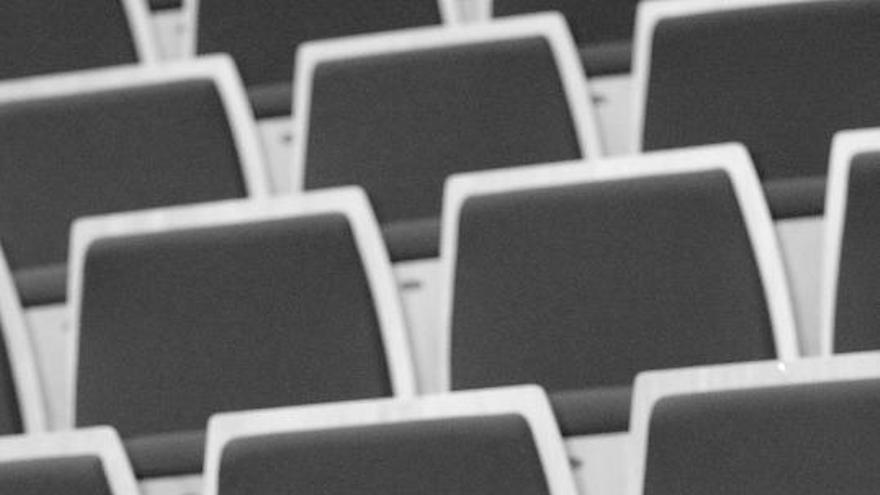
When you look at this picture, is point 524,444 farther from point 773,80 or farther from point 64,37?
point 64,37

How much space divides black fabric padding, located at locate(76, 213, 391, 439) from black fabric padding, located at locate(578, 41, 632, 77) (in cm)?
28

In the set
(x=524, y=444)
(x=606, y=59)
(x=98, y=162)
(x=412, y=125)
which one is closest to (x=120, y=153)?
(x=98, y=162)

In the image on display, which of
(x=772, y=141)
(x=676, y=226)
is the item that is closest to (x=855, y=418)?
(x=676, y=226)

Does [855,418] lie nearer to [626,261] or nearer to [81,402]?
[626,261]

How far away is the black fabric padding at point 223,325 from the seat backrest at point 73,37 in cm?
29

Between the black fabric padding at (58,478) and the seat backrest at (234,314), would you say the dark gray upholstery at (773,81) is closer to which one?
the seat backrest at (234,314)

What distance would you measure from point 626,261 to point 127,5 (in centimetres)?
38

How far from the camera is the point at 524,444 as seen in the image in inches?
26.1

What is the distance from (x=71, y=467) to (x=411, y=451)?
10 cm

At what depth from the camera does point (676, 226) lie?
Answer: 2.61 ft

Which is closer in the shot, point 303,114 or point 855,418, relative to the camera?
point 855,418

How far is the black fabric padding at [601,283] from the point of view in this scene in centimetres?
79

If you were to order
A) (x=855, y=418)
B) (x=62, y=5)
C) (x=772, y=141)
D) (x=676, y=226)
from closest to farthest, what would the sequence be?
(x=855, y=418), (x=676, y=226), (x=772, y=141), (x=62, y=5)

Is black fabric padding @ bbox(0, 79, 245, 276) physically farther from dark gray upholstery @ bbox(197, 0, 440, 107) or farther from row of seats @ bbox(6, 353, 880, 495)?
row of seats @ bbox(6, 353, 880, 495)
